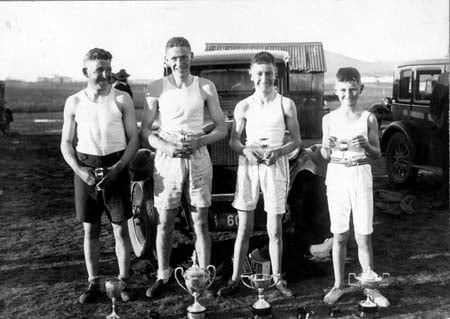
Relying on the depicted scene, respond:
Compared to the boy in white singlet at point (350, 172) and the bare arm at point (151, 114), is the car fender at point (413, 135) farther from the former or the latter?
the bare arm at point (151, 114)

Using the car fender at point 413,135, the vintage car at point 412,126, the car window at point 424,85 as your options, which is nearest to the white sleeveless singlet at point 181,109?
the vintage car at point 412,126

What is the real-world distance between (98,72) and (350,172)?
197 centimetres

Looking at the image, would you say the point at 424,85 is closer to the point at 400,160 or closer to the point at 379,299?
the point at 400,160

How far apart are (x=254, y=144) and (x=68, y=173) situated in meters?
6.37

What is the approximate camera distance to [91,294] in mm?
3541

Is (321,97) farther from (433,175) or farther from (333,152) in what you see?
(333,152)

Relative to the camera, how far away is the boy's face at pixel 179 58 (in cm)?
340

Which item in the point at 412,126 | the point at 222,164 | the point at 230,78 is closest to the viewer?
the point at 222,164

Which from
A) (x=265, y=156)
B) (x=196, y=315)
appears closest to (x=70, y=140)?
(x=265, y=156)

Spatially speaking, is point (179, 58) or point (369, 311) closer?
point (369, 311)

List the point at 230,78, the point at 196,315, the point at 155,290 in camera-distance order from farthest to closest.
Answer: the point at 230,78, the point at 155,290, the point at 196,315

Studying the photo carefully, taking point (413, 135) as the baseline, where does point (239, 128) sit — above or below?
above

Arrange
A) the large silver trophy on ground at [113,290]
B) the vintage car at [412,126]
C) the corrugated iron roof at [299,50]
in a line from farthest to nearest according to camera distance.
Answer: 1. the corrugated iron roof at [299,50]
2. the vintage car at [412,126]
3. the large silver trophy on ground at [113,290]

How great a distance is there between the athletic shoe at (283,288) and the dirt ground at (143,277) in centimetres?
5
